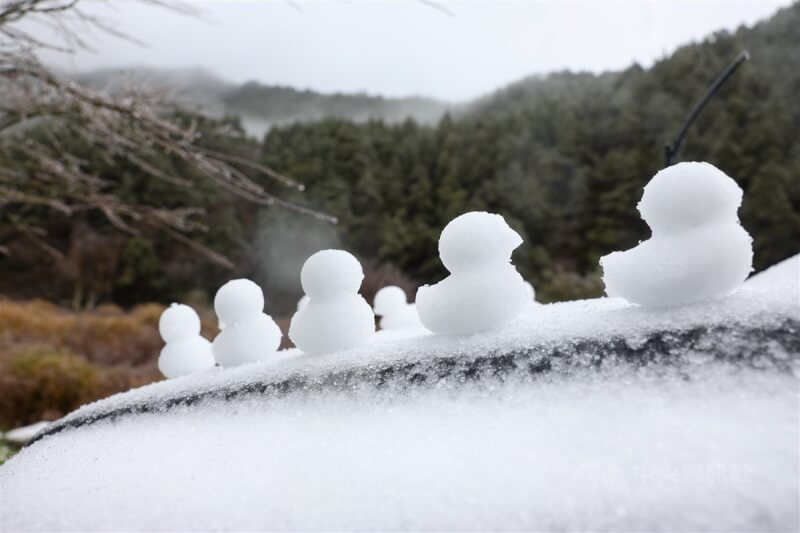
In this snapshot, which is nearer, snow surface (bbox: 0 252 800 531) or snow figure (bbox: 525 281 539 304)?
snow surface (bbox: 0 252 800 531)

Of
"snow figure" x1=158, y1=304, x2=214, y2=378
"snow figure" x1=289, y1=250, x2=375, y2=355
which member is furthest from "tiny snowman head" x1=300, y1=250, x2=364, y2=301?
"snow figure" x1=158, y1=304, x2=214, y2=378

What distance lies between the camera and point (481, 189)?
17406 mm

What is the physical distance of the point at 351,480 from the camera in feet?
1.97

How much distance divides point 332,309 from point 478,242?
31 cm

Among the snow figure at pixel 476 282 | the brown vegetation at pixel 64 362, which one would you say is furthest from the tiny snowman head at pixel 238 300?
the brown vegetation at pixel 64 362

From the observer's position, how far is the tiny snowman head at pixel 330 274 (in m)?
0.96

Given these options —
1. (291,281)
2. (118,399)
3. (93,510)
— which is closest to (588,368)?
(93,510)

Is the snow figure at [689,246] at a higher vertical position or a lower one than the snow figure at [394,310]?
higher

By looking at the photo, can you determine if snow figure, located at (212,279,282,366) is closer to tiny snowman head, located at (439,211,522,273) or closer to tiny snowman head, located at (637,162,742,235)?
tiny snowman head, located at (439,211,522,273)

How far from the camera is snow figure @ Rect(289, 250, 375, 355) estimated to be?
3.11 ft

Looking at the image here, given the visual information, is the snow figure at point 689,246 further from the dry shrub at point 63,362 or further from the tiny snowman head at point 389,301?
the dry shrub at point 63,362

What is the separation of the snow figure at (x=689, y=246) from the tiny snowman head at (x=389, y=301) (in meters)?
1.16

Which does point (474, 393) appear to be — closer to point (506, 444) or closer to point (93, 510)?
point (506, 444)

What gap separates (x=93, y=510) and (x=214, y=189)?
61.7 feet
